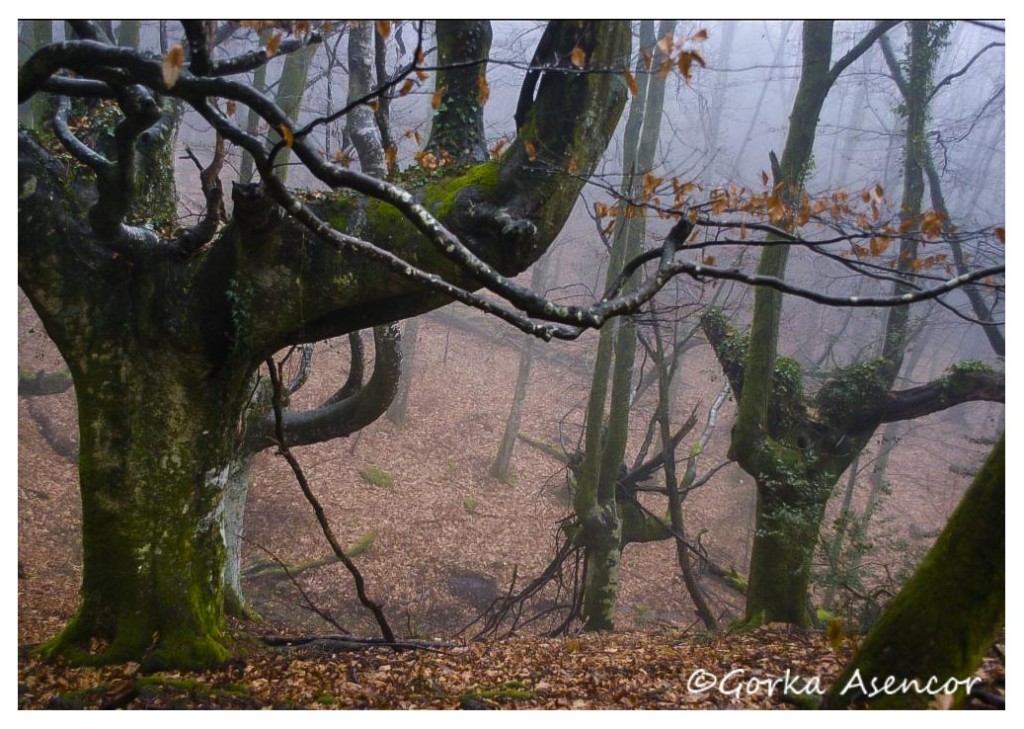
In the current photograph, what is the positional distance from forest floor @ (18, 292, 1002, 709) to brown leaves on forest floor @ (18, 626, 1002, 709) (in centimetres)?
1

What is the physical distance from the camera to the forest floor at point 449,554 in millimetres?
3527

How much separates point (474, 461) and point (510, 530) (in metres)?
2.35

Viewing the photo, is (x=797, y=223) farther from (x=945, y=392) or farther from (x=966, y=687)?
(x=945, y=392)

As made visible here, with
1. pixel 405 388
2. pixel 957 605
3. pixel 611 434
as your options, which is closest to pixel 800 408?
pixel 611 434

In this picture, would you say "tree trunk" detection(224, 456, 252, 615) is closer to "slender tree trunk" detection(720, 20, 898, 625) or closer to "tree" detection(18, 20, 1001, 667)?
"tree" detection(18, 20, 1001, 667)

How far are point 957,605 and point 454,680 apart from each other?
2795 mm

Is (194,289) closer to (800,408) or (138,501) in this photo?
(138,501)

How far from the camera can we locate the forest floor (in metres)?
3.53

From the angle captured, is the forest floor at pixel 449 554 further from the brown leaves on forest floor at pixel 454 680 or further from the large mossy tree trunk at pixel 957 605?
the large mossy tree trunk at pixel 957 605

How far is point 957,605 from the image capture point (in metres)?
2.64

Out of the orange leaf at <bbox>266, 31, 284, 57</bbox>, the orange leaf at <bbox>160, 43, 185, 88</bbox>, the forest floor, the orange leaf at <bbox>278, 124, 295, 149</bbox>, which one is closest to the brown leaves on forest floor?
the forest floor

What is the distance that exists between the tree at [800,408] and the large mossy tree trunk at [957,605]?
3.38m

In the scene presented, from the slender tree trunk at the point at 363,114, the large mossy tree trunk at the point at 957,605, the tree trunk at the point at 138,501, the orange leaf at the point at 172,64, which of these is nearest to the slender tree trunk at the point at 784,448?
the large mossy tree trunk at the point at 957,605

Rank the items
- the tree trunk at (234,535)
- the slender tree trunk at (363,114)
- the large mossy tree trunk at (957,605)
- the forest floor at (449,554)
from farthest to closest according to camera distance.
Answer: the slender tree trunk at (363,114) → the tree trunk at (234,535) → the forest floor at (449,554) → the large mossy tree trunk at (957,605)
